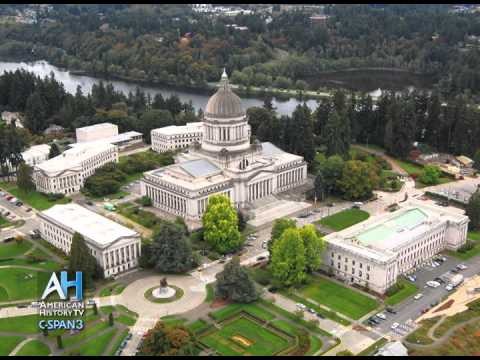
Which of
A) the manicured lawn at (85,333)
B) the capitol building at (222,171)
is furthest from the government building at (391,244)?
the manicured lawn at (85,333)

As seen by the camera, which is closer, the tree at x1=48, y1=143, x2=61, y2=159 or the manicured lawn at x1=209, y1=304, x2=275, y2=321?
the manicured lawn at x1=209, y1=304, x2=275, y2=321

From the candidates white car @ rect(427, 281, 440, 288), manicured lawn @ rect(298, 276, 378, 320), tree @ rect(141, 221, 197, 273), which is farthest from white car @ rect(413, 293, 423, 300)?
tree @ rect(141, 221, 197, 273)

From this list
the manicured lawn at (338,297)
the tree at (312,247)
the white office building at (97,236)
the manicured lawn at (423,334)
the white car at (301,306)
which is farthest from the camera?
the white office building at (97,236)

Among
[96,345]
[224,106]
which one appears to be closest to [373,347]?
[96,345]

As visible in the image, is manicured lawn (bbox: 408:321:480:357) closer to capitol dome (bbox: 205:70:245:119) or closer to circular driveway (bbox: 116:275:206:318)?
circular driveway (bbox: 116:275:206:318)


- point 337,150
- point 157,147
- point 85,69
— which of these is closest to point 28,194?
point 157,147

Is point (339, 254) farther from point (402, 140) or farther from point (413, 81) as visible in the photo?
point (413, 81)

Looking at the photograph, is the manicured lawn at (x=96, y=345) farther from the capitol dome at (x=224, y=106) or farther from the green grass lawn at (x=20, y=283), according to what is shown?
the capitol dome at (x=224, y=106)

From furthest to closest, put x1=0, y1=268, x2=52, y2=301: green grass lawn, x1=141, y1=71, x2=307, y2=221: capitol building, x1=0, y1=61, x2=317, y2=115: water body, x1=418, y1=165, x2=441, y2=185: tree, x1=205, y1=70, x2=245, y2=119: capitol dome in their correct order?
x1=0, y1=61, x2=317, y2=115: water body
x1=418, y1=165, x2=441, y2=185: tree
x1=205, y1=70, x2=245, y2=119: capitol dome
x1=141, y1=71, x2=307, y2=221: capitol building
x1=0, y1=268, x2=52, y2=301: green grass lawn
